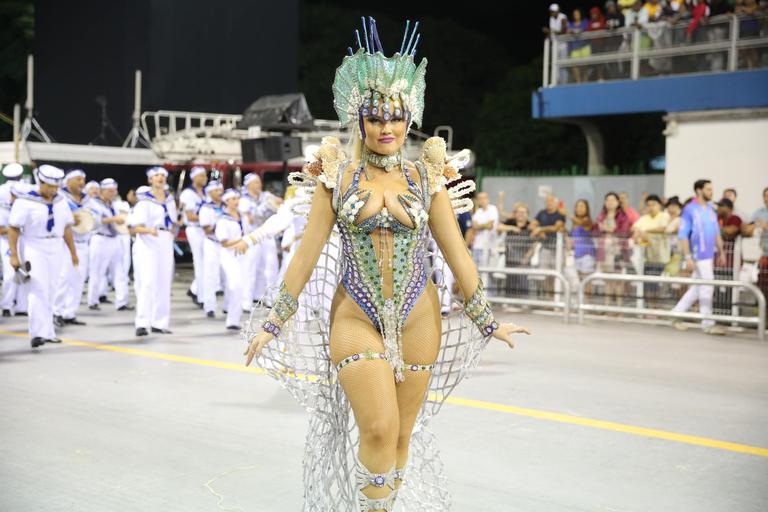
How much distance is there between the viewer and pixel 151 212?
1227cm

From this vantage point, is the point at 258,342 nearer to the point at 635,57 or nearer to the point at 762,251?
the point at 762,251

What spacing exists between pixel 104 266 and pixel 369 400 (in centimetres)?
1343

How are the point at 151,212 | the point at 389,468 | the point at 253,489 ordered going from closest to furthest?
1. the point at 389,468
2. the point at 253,489
3. the point at 151,212

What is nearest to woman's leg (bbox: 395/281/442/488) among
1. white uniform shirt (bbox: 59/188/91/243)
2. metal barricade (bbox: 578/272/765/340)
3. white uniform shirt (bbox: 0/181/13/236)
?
metal barricade (bbox: 578/272/765/340)

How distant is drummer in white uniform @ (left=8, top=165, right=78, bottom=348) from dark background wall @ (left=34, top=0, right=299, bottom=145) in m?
21.3

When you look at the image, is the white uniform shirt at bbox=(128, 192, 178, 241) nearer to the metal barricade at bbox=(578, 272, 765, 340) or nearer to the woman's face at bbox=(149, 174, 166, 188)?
the woman's face at bbox=(149, 174, 166, 188)

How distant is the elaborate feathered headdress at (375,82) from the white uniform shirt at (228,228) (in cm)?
922

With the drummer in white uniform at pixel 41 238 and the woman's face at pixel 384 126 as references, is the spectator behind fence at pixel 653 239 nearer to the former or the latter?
the drummer in white uniform at pixel 41 238

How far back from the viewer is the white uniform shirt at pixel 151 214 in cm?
1220

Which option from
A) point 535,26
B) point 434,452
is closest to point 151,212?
point 434,452

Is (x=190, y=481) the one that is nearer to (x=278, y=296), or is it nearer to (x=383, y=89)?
(x=278, y=296)

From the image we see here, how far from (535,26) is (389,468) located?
2097 inches

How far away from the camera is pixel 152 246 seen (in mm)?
12328

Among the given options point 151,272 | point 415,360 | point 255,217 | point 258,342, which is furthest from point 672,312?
point 258,342
